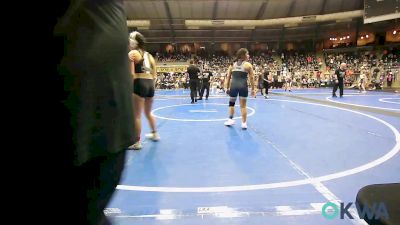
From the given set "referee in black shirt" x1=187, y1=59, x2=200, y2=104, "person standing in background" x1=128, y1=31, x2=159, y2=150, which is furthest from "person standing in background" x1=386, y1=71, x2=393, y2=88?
"person standing in background" x1=128, y1=31, x2=159, y2=150

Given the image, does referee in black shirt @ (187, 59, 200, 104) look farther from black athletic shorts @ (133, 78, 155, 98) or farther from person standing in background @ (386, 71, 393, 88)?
person standing in background @ (386, 71, 393, 88)

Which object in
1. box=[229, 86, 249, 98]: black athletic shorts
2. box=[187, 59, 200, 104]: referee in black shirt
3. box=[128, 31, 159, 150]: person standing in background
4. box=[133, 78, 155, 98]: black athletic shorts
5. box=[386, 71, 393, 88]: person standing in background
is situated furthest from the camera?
box=[386, 71, 393, 88]: person standing in background

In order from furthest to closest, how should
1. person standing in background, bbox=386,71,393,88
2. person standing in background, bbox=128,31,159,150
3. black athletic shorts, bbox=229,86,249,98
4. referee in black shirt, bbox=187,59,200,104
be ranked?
person standing in background, bbox=386,71,393,88 → referee in black shirt, bbox=187,59,200,104 → black athletic shorts, bbox=229,86,249,98 → person standing in background, bbox=128,31,159,150

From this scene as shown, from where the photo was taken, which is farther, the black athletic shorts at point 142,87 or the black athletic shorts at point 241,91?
the black athletic shorts at point 241,91

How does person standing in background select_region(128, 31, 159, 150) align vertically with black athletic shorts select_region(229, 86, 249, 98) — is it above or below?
above

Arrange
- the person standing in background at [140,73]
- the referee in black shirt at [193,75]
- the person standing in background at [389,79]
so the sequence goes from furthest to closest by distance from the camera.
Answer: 1. the person standing in background at [389,79]
2. the referee in black shirt at [193,75]
3. the person standing in background at [140,73]

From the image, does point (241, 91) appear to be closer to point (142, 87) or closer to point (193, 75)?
point (142, 87)

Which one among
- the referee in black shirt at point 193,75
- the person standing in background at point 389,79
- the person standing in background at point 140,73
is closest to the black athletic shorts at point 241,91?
the person standing in background at point 140,73

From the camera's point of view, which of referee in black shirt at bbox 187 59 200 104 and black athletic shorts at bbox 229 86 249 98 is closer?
black athletic shorts at bbox 229 86 249 98

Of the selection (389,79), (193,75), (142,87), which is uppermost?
(193,75)

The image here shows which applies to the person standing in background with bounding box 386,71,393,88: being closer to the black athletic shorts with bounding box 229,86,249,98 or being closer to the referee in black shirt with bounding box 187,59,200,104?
the referee in black shirt with bounding box 187,59,200,104

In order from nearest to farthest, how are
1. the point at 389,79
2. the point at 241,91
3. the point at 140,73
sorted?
the point at 140,73 < the point at 241,91 < the point at 389,79

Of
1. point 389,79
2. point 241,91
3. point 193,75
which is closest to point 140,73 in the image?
point 241,91

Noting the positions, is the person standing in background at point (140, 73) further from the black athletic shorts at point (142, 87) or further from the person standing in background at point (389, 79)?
the person standing in background at point (389, 79)
